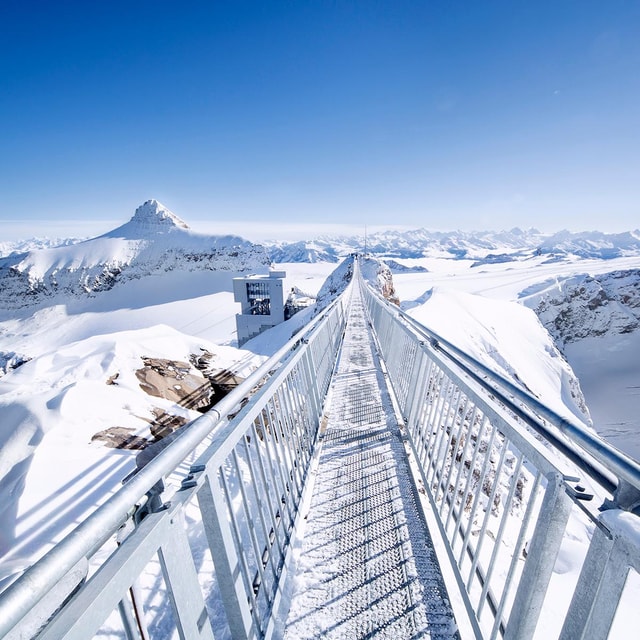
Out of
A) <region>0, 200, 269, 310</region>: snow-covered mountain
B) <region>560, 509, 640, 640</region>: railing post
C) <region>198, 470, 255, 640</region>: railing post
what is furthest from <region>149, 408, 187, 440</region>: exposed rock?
<region>0, 200, 269, 310</region>: snow-covered mountain

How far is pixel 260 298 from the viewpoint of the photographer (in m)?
37.2

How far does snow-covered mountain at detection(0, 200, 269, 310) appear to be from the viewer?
102m

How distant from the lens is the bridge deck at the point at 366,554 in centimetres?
225

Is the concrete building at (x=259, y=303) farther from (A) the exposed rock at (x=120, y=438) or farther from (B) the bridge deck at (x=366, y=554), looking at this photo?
(B) the bridge deck at (x=366, y=554)

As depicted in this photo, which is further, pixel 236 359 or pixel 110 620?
pixel 236 359

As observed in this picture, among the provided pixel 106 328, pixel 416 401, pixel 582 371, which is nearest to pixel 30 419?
pixel 416 401

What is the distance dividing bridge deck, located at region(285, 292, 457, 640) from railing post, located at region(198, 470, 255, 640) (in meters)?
0.60

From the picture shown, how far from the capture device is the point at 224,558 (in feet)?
5.52

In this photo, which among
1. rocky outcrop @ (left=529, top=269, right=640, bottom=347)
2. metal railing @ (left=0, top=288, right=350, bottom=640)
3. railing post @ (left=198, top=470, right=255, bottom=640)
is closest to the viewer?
metal railing @ (left=0, top=288, right=350, bottom=640)

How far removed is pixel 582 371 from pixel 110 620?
66.5 metres

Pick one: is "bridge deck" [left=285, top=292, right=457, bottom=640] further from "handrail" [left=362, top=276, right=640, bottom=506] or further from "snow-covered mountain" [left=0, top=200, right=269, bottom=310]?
"snow-covered mountain" [left=0, top=200, right=269, bottom=310]

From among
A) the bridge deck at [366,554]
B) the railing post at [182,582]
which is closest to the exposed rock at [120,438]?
the bridge deck at [366,554]

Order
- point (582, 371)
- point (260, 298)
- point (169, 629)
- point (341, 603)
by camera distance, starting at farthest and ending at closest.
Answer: point (582, 371) → point (260, 298) → point (341, 603) → point (169, 629)

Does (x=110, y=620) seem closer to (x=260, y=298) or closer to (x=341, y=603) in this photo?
(x=341, y=603)
